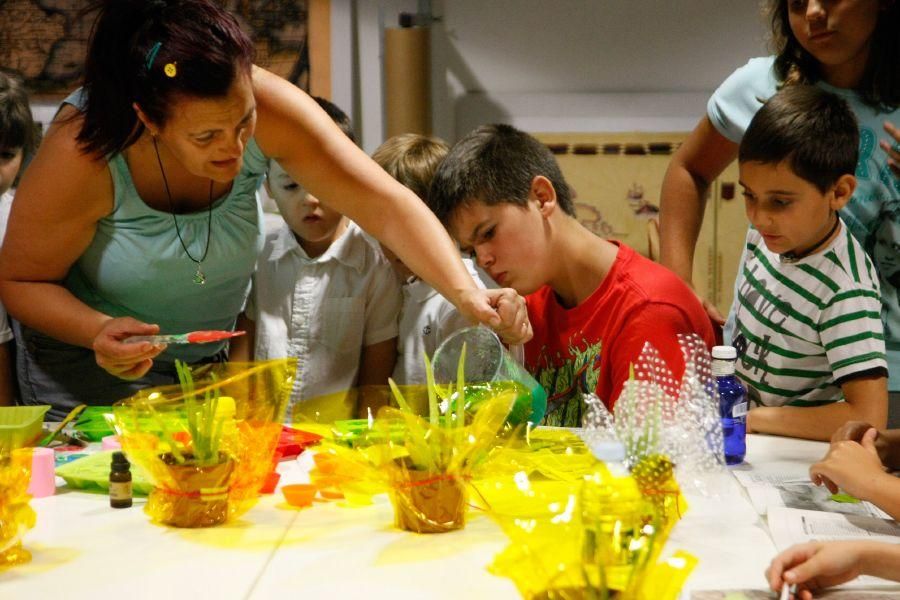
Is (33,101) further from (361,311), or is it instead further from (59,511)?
(59,511)

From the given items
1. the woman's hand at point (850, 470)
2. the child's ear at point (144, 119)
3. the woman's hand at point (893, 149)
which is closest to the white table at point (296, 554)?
the woman's hand at point (850, 470)

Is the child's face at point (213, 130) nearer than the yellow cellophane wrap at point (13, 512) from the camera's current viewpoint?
No

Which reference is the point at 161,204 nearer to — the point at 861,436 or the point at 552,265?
the point at 552,265

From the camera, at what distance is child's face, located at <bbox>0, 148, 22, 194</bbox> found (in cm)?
226

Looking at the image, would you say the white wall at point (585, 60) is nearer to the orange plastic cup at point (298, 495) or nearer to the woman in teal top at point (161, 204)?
the woman in teal top at point (161, 204)

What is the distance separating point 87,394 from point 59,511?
60 cm

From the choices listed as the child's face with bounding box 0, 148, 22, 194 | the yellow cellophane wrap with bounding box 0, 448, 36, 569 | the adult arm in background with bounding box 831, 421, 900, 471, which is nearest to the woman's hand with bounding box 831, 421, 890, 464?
the adult arm in background with bounding box 831, 421, 900, 471

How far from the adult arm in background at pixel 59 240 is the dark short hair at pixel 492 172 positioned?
0.63m

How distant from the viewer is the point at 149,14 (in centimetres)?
164

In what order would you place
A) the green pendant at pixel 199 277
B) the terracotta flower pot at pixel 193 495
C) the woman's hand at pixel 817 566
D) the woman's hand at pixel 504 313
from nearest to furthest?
the woman's hand at pixel 817 566, the terracotta flower pot at pixel 193 495, the woman's hand at pixel 504 313, the green pendant at pixel 199 277

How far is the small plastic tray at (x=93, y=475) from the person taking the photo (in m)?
1.46

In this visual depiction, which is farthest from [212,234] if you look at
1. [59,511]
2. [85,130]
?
[59,511]

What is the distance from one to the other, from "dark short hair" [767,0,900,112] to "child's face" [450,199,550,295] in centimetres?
55

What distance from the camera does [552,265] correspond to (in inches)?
78.6
